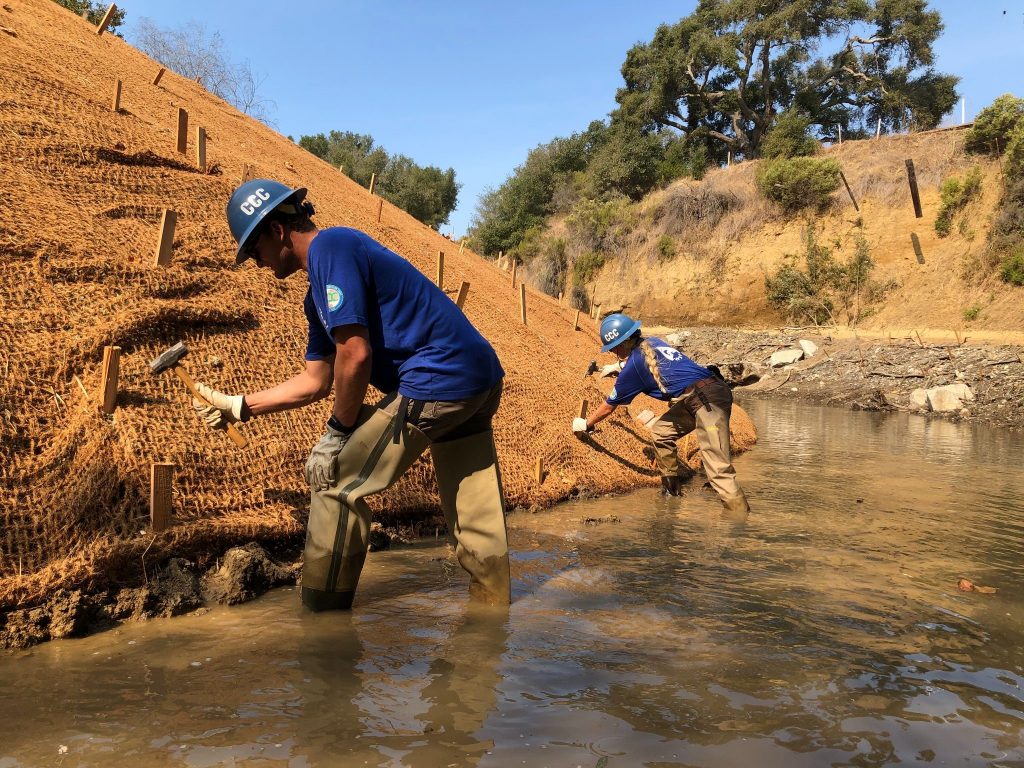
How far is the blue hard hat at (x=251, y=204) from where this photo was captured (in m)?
2.88

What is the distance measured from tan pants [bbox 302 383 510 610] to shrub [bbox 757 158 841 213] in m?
27.8

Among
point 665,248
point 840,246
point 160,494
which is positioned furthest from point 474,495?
point 665,248

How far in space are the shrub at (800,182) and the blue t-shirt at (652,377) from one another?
24213 mm

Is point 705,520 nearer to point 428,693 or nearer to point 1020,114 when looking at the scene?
point 428,693

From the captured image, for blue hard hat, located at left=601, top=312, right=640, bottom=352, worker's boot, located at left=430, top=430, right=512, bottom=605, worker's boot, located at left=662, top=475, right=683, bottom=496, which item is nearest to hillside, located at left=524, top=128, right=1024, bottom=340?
worker's boot, located at left=662, top=475, right=683, bottom=496

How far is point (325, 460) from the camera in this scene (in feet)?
9.96

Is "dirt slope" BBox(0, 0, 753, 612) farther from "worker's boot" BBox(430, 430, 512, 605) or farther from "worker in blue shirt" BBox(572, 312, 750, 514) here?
"worker's boot" BBox(430, 430, 512, 605)

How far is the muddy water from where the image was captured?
7.70ft

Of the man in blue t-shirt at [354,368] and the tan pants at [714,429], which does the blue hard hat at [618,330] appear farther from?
the man in blue t-shirt at [354,368]

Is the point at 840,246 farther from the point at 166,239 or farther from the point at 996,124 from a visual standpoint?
the point at 166,239

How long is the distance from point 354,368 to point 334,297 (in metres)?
0.27

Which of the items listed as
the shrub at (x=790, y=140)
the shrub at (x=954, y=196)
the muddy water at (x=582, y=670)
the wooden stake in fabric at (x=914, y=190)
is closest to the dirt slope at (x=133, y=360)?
the muddy water at (x=582, y=670)

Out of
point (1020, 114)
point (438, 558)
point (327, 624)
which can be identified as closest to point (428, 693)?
point (327, 624)

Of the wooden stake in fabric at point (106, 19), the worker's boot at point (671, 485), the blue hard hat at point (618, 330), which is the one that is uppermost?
the wooden stake in fabric at point (106, 19)
